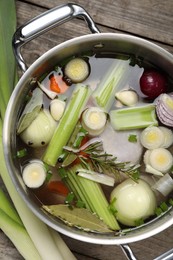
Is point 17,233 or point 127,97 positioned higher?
point 127,97

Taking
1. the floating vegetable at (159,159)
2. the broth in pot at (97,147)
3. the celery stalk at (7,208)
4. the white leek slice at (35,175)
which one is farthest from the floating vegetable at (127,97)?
the celery stalk at (7,208)

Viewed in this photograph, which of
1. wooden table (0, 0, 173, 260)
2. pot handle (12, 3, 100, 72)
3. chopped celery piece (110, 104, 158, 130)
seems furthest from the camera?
wooden table (0, 0, 173, 260)

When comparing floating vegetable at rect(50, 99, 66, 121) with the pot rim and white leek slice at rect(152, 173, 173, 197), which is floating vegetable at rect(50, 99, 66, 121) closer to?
the pot rim

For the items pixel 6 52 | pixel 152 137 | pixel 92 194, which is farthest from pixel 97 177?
pixel 6 52

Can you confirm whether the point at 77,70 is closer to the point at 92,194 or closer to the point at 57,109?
the point at 57,109

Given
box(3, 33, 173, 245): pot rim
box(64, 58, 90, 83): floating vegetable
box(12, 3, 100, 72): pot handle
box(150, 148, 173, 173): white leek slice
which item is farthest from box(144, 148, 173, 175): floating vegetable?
box(12, 3, 100, 72): pot handle

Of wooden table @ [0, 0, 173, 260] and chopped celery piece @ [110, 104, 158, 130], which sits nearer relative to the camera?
chopped celery piece @ [110, 104, 158, 130]
